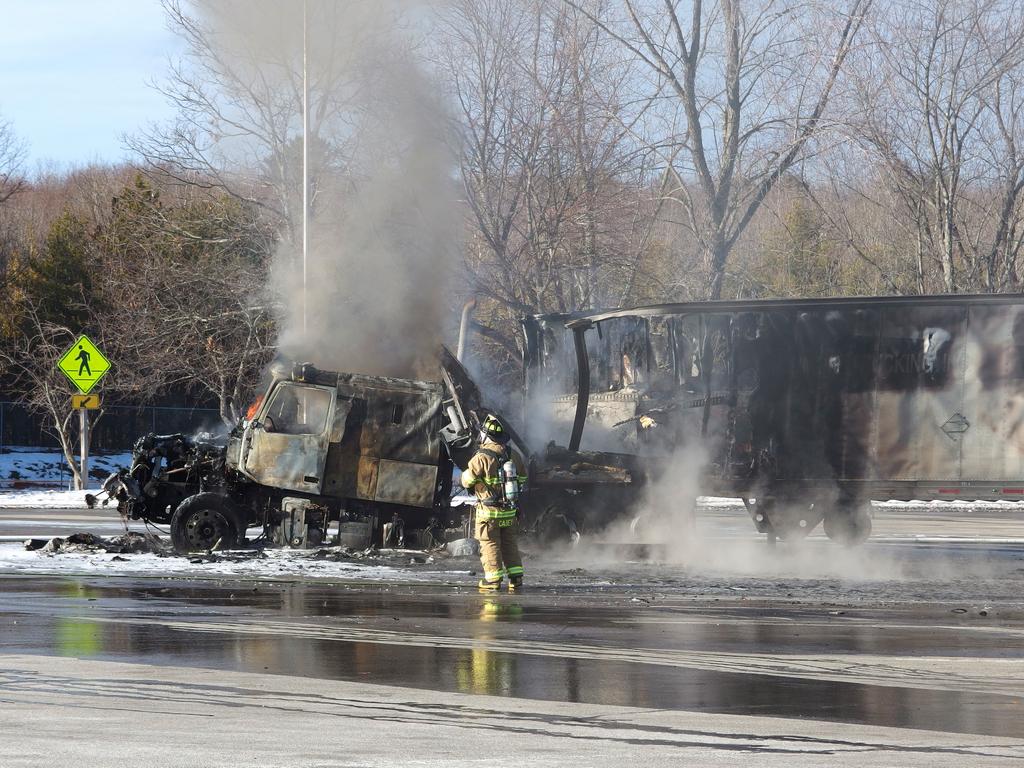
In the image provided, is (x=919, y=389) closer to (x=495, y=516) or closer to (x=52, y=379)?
(x=495, y=516)

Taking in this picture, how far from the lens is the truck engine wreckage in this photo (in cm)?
1491

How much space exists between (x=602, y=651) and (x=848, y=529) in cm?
950

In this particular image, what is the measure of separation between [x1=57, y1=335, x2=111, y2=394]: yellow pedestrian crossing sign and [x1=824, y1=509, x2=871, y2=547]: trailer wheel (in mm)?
14832

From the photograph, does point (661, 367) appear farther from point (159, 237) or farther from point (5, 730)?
point (159, 237)

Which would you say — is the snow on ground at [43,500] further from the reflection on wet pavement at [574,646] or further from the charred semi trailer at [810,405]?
the reflection on wet pavement at [574,646]

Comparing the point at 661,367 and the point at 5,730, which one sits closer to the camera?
the point at 5,730

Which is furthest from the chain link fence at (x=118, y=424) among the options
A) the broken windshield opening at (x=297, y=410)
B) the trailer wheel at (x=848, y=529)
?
the broken windshield opening at (x=297, y=410)

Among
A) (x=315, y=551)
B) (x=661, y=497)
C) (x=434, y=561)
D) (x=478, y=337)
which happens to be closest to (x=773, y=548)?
(x=661, y=497)

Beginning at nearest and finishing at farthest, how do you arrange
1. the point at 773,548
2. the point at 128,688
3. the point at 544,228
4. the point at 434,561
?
the point at 128,688, the point at 434,561, the point at 773,548, the point at 544,228

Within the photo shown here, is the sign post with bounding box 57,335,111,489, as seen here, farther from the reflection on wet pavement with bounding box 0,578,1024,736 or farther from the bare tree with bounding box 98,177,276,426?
the reflection on wet pavement with bounding box 0,578,1024,736

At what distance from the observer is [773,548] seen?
1717cm

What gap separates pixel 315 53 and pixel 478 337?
5712mm

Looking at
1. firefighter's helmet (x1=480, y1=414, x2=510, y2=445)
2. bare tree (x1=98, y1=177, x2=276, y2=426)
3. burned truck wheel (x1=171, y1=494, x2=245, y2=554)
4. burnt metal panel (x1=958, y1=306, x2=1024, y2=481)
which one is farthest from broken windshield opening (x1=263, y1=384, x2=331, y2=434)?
bare tree (x1=98, y1=177, x2=276, y2=426)

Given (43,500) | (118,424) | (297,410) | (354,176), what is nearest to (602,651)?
(297,410)
